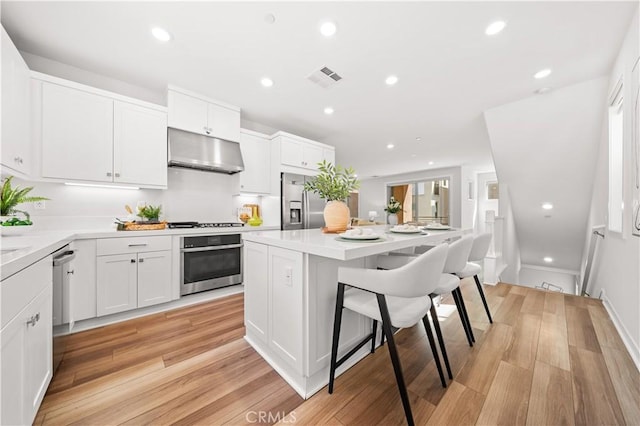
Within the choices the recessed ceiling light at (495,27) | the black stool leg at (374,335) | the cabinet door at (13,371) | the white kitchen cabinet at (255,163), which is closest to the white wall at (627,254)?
the recessed ceiling light at (495,27)

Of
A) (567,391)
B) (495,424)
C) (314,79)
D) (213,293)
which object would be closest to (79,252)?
(213,293)

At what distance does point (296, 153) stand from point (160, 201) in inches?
80.1

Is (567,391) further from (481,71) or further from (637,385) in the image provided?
(481,71)

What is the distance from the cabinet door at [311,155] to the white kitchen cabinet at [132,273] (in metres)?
2.34

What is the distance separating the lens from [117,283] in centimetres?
224

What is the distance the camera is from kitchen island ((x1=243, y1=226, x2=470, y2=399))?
4.35 feet

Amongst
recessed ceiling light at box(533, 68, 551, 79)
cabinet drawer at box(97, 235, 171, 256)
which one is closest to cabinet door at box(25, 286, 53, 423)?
cabinet drawer at box(97, 235, 171, 256)

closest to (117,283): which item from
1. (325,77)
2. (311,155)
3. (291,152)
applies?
(291,152)

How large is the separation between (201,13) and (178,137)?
1457 millimetres

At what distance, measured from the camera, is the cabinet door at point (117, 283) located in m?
2.16

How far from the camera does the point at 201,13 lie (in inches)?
68.5

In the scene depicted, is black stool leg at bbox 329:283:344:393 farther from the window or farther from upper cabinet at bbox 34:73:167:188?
the window

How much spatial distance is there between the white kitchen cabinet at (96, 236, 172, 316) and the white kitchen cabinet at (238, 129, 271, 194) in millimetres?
1345

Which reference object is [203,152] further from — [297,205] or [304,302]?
[304,302]
